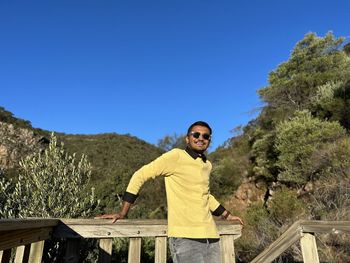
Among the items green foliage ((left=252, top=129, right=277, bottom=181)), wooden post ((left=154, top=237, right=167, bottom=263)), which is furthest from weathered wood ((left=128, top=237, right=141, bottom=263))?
green foliage ((left=252, top=129, right=277, bottom=181))

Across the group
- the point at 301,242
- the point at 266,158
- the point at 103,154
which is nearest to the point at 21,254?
the point at 301,242

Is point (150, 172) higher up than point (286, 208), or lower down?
lower down

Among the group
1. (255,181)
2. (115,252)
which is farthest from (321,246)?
(255,181)

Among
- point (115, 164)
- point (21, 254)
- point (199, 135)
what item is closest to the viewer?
point (21, 254)

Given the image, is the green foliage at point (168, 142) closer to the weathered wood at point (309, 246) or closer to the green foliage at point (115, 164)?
the green foliage at point (115, 164)

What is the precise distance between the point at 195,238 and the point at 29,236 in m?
1.14

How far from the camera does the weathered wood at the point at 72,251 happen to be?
2.47 m

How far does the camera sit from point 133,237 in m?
2.71

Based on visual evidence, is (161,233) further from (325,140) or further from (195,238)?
(325,140)

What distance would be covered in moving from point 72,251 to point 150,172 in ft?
2.72

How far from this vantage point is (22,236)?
2.02m

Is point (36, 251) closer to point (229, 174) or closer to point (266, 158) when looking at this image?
point (266, 158)

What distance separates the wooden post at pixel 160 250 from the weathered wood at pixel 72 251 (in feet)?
2.09

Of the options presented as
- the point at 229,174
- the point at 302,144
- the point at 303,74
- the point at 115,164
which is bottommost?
the point at 229,174
